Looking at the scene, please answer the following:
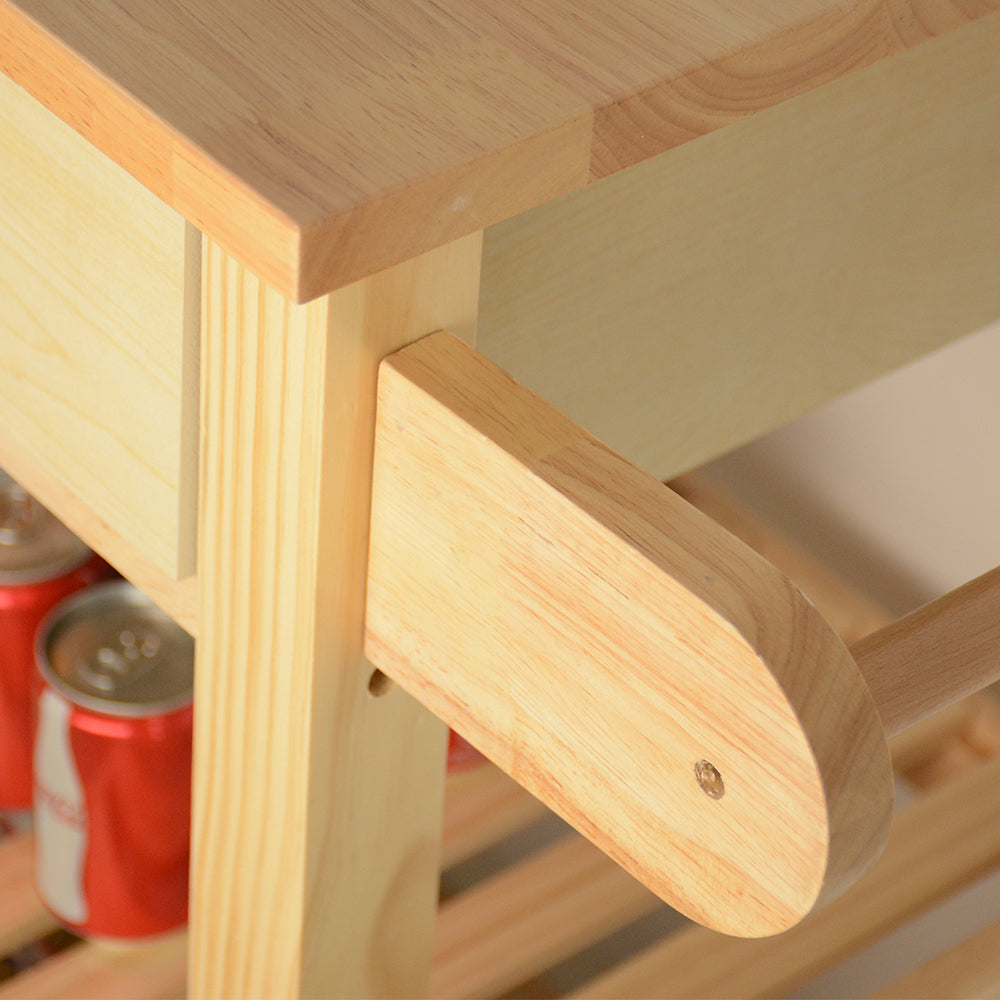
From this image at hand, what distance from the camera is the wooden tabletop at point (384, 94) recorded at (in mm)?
312

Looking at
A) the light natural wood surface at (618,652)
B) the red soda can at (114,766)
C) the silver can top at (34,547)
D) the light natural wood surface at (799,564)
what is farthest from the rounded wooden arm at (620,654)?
the light natural wood surface at (799,564)

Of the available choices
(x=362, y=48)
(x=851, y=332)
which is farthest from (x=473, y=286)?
(x=851, y=332)

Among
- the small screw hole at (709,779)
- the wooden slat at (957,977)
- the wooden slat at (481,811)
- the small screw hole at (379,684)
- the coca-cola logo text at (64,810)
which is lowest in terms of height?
the wooden slat at (481,811)

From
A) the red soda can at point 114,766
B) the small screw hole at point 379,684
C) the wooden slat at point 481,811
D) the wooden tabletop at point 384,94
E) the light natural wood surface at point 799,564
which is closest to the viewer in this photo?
the wooden tabletop at point 384,94

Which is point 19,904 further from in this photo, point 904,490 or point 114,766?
point 904,490

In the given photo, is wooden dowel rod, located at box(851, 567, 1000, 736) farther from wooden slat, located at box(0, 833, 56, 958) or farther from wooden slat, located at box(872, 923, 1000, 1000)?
wooden slat, located at box(0, 833, 56, 958)

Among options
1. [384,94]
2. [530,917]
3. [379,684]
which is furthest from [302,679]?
[530,917]

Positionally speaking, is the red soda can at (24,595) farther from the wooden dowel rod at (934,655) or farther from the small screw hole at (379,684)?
the wooden dowel rod at (934,655)

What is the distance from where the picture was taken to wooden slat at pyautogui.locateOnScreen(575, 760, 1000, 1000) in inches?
29.1

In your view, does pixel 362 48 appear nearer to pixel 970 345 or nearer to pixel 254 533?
pixel 254 533

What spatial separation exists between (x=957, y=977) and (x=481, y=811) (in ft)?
0.86

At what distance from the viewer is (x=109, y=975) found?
74cm

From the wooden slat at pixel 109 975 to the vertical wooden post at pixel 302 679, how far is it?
0.21m

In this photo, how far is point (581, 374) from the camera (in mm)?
495
